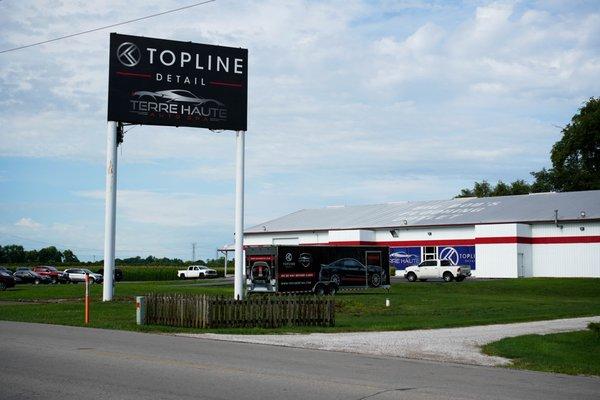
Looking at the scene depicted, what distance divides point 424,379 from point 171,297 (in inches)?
497

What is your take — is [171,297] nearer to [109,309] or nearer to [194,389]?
[109,309]

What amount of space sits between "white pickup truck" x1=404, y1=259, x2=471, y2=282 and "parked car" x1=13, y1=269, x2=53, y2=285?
109ft

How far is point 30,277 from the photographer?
69312 millimetres

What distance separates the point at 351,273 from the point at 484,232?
20736 millimetres

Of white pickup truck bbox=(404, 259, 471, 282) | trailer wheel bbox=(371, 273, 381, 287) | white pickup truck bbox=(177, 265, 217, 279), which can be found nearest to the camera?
trailer wheel bbox=(371, 273, 381, 287)

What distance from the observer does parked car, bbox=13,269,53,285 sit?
6894 cm

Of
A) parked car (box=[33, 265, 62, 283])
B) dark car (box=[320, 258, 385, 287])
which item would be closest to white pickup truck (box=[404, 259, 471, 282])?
dark car (box=[320, 258, 385, 287])

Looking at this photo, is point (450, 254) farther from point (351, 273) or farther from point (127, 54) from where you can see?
point (127, 54)

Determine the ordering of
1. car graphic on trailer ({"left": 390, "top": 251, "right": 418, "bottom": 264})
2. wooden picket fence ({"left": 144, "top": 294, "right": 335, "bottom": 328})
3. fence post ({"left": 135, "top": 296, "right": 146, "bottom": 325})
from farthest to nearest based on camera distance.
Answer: car graphic on trailer ({"left": 390, "top": 251, "right": 418, "bottom": 264}) → fence post ({"left": 135, "top": 296, "right": 146, "bottom": 325}) → wooden picket fence ({"left": 144, "top": 294, "right": 335, "bottom": 328})

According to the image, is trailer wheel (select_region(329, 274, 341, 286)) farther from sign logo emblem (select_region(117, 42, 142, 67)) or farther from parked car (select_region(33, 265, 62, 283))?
parked car (select_region(33, 265, 62, 283))

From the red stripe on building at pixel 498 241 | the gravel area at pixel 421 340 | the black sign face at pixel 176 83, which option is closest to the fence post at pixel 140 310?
the gravel area at pixel 421 340

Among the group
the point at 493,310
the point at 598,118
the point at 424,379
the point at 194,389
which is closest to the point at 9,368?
the point at 194,389

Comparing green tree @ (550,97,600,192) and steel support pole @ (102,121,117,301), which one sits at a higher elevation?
green tree @ (550,97,600,192)

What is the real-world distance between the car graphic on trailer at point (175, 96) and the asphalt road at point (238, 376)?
18625 mm
